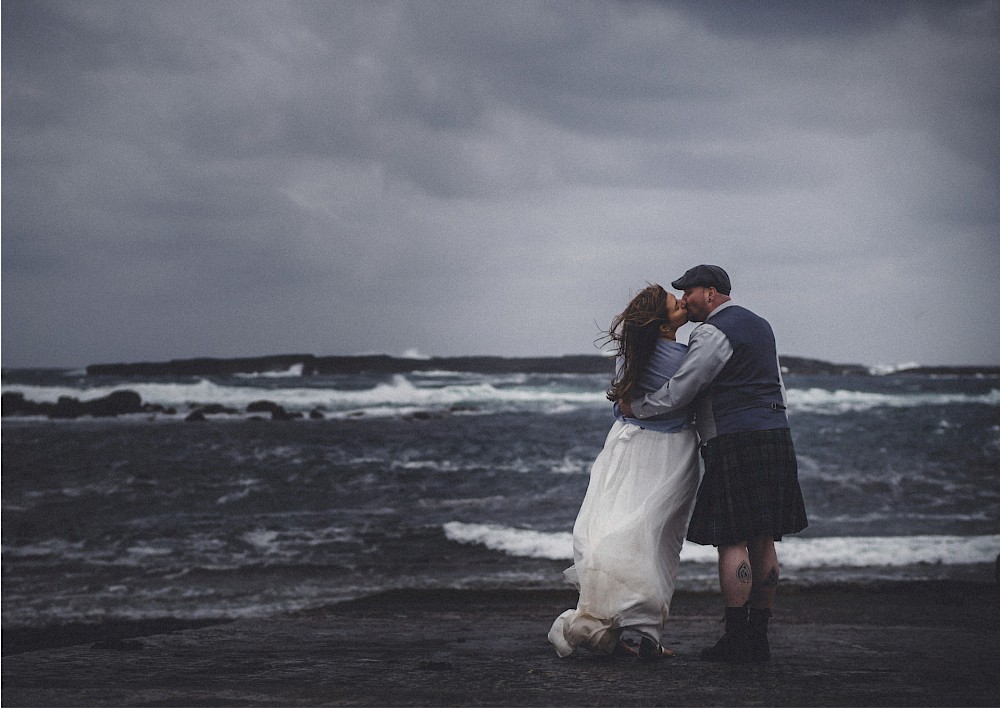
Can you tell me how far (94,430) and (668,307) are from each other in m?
27.5

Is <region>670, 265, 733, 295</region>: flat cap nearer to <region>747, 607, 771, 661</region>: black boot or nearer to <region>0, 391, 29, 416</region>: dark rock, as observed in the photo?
<region>747, 607, 771, 661</region>: black boot

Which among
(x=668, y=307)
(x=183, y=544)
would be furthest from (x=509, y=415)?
(x=668, y=307)

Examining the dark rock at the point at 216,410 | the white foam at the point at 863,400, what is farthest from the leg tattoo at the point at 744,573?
the dark rock at the point at 216,410

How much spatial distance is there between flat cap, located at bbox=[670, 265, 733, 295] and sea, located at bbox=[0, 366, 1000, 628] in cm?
421

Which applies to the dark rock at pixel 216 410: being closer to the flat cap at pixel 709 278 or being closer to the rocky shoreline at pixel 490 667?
the rocky shoreline at pixel 490 667

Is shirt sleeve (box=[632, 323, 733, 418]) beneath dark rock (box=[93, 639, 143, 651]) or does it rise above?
above

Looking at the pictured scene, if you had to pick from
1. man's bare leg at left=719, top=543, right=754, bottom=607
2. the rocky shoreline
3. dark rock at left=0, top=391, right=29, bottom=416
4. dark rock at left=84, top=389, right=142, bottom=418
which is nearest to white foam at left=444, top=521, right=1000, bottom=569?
the rocky shoreline

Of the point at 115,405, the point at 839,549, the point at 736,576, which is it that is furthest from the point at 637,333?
the point at 115,405

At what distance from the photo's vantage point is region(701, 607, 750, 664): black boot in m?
3.76

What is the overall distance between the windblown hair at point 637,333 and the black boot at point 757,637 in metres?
1.13

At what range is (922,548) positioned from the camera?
30.5 feet

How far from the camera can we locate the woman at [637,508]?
3.79m

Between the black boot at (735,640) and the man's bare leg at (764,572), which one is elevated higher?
the man's bare leg at (764,572)

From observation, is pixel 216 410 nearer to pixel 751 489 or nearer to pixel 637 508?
pixel 637 508
